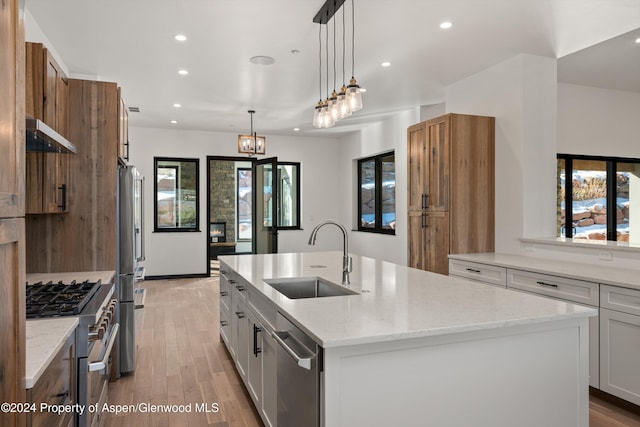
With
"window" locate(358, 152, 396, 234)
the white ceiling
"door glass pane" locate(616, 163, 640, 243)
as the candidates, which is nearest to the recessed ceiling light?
the white ceiling

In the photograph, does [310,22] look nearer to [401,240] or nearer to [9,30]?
[9,30]

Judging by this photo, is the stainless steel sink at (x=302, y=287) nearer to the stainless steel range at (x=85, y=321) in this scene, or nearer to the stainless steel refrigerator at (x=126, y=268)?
the stainless steel range at (x=85, y=321)

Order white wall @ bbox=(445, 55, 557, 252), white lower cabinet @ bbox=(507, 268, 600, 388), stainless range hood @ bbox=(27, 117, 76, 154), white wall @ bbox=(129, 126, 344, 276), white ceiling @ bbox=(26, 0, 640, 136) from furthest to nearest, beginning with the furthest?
white wall @ bbox=(129, 126, 344, 276) → white wall @ bbox=(445, 55, 557, 252) → white ceiling @ bbox=(26, 0, 640, 136) → white lower cabinet @ bbox=(507, 268, 600, 388) → stainless range hood @ bbox=(27, 117, 76, 154)

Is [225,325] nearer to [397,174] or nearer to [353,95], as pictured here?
[353,95]

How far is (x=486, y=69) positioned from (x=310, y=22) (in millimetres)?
2111

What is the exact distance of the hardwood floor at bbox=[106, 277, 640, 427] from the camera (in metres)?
2.62

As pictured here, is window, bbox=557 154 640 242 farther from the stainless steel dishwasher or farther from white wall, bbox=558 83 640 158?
the stainless steel dishwasher

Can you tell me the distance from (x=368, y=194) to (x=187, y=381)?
523 centimetres

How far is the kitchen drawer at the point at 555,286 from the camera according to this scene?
2.81 m

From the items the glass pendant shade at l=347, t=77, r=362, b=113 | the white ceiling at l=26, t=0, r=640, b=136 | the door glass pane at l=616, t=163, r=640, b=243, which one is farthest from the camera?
the door glass pane at l=616, t=163, r=640, b=243

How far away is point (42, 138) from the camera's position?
74.1 inches

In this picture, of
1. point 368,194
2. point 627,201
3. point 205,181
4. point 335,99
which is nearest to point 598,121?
point 627,201

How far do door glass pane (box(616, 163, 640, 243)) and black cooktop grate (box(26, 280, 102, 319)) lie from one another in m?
6.05

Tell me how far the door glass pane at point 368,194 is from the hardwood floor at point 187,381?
345 centimetres
